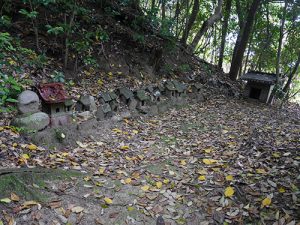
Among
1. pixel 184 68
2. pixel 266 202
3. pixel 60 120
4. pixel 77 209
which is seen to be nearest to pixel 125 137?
pixel 60 120

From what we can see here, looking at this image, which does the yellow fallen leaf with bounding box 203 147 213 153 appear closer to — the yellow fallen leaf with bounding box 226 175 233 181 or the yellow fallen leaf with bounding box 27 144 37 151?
the yellow fallen leaf with bounding box 226 175 233 181

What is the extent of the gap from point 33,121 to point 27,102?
0.32 m

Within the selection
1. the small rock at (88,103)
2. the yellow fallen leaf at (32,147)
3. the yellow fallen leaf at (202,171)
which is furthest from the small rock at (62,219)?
the small rock at (88,103)

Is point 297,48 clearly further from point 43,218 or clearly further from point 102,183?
point 43,218

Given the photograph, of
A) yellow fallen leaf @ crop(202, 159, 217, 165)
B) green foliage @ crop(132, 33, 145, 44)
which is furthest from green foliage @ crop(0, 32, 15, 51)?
green foliage @ crop(132, 33, 145, 44)

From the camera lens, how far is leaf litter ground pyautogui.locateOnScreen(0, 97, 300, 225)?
10.2 ft

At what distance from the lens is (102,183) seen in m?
3.79

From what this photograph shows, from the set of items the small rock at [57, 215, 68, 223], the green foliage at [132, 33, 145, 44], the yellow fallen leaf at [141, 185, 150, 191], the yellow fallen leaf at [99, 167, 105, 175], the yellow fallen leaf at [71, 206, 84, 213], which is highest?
the green foliage at [132, 33, 145, 44]

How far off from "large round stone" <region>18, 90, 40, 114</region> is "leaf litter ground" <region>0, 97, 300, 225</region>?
1.28 feet

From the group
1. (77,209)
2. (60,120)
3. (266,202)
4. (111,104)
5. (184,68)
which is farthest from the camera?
(184,68)

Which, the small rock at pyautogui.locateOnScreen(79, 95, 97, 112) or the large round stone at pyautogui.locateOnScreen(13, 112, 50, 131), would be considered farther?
the small rock at pyautogui.locateOnScreen(79, 95, 97, 112)

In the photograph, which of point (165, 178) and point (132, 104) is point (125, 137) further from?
point (165, 178)

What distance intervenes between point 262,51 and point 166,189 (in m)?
12.9

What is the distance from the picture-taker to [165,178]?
4.07m
